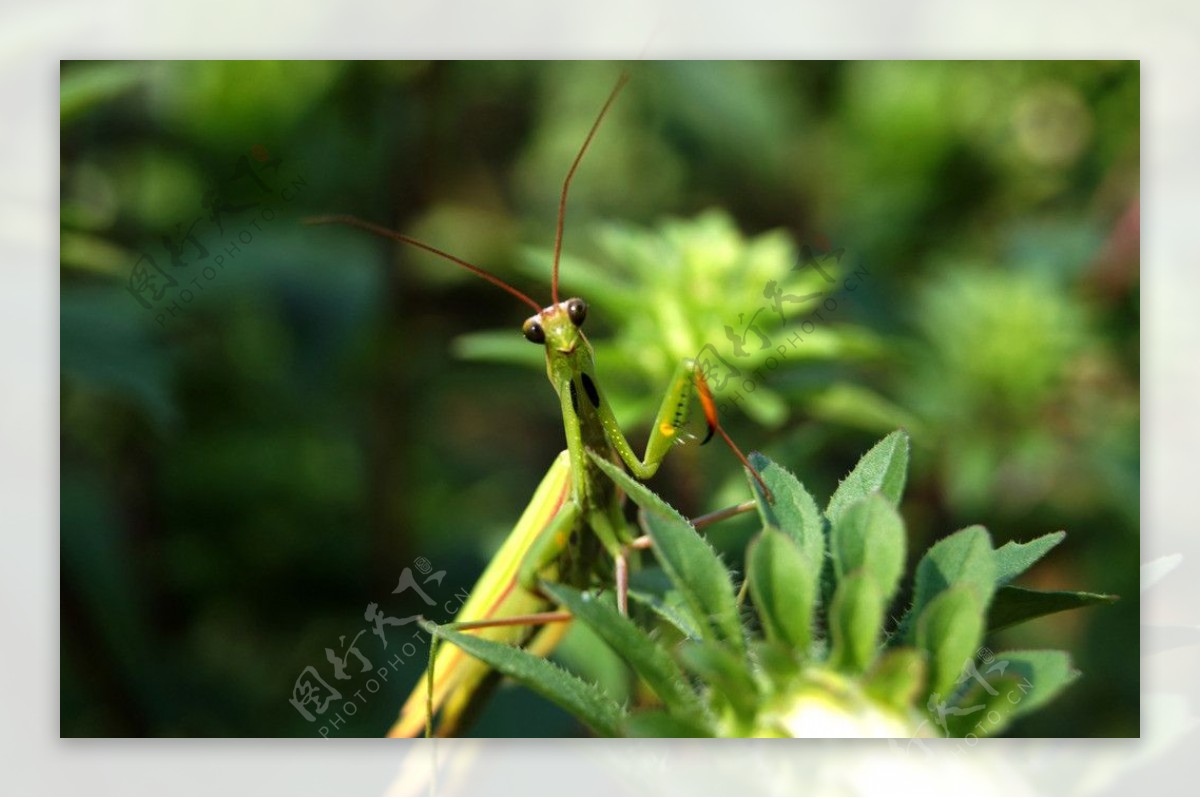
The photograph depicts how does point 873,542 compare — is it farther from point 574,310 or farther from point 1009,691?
point 574,310

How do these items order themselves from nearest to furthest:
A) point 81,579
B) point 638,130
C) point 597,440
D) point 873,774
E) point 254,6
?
point 873,774 < point 597,440 < point 254,6 < point 81,579 < point 638,130

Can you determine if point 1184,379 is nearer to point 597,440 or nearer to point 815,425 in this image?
point 815,425

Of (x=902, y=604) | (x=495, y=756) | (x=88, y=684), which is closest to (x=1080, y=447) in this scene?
(x=902, y=604)

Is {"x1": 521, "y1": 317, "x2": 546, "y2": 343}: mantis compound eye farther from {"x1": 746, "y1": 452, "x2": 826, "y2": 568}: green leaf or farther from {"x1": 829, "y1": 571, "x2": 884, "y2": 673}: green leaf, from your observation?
{"x1": 829, "y1": 571, "x2": 884, "y2": 673}: green leaf

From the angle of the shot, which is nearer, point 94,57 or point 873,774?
point 873,774

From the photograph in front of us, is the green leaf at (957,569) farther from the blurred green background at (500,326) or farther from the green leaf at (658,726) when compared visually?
the blurred green background at (500,326)

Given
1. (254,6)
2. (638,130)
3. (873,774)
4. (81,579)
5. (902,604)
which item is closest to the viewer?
(873,774)
